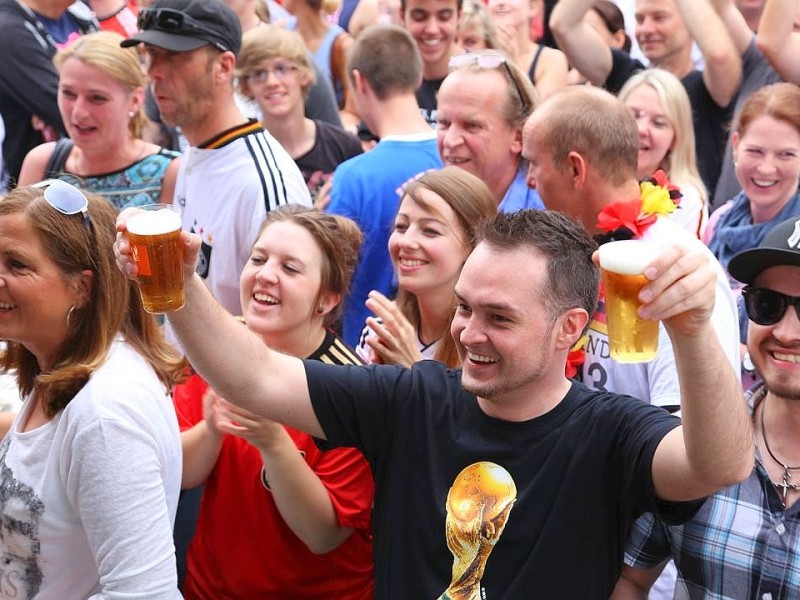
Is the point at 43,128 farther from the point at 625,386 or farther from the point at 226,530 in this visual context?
the point at 625,386

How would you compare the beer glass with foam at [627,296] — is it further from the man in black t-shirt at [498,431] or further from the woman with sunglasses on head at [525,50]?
the woman with sunglasses on head at [525,50]

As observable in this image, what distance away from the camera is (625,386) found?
3.33 m

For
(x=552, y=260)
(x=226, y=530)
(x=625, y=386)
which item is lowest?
(x=226, y=530)

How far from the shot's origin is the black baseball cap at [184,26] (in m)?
4.66

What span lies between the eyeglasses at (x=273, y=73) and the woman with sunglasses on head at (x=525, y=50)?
150cm

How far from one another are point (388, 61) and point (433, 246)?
72.1 inches

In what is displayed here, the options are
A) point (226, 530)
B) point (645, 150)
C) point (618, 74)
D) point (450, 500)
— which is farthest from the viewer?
point (618, 74)

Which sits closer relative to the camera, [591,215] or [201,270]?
[591,215]

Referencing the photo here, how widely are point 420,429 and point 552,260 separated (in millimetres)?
486

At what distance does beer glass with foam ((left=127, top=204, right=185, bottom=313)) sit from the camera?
2.29 m

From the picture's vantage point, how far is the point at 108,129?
4.92m

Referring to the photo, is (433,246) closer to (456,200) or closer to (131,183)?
(456,200)

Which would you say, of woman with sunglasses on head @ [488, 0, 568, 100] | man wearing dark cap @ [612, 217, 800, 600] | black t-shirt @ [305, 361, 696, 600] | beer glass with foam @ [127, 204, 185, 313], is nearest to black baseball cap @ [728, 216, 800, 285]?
man wearing dark cap @ [612, 217, 800, 600]

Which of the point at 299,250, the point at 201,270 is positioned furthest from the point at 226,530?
the point at 201,270
